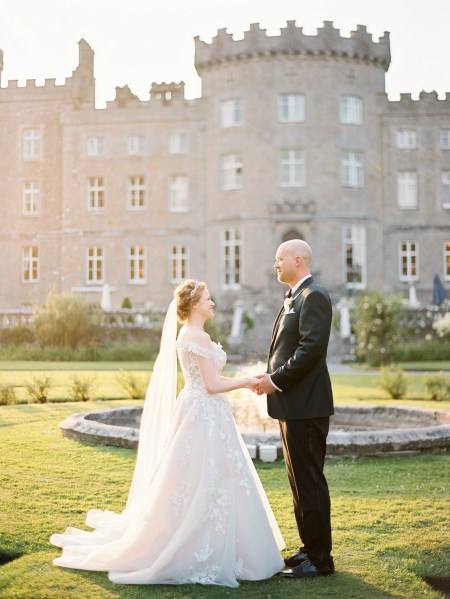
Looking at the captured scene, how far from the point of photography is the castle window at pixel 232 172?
34.3 m

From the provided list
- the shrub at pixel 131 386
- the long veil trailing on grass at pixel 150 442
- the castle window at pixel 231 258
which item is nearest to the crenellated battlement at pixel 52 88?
the castle window at pixel 231 258

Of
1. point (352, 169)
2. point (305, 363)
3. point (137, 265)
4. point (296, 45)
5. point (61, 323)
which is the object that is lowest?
point (61, 323)

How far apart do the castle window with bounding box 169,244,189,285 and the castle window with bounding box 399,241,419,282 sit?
949cm

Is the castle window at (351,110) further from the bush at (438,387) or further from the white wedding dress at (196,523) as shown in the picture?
the white wedding dress at (196,523)

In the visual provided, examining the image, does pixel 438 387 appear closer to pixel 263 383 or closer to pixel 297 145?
pixel 263 383

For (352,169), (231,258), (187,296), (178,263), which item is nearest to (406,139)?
(352,169)

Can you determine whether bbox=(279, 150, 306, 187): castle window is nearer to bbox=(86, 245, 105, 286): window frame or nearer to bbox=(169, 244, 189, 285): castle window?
bbox=(169, 244, 189, 285): castle window

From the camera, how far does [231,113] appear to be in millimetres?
34625

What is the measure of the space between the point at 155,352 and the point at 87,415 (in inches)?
587

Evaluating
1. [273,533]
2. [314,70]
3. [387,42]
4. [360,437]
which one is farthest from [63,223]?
[273,533]

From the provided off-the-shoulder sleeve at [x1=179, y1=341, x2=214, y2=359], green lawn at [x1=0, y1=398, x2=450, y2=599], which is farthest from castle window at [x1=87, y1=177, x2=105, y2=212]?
off-the-shoulder sleeve at [x1=179, y1=341, x2=214, y2=359]

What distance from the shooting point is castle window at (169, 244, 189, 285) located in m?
35.5

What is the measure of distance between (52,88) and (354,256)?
1653 cm

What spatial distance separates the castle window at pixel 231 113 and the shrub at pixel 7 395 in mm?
23643
